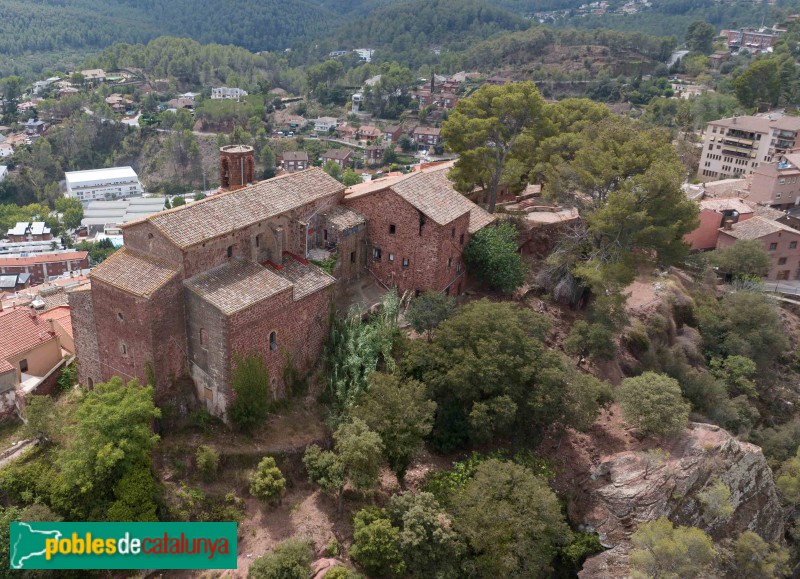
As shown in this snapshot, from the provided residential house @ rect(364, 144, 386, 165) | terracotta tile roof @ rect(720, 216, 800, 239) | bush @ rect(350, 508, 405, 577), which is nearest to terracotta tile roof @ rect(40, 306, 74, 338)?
bush @ rect(350, 508, 405, 577)

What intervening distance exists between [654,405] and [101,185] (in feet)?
365

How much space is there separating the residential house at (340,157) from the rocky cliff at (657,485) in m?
101

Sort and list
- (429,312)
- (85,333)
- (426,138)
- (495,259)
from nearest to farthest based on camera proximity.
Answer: (85,333) → (429,312) → (495,259) → (426,138)

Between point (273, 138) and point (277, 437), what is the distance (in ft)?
400

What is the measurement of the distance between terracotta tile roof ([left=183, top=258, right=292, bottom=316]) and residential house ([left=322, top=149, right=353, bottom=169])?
99.2 meters

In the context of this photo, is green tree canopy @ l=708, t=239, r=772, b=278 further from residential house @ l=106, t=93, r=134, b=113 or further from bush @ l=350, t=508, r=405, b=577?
residential house @ l=106, t=93, r=134, b=113

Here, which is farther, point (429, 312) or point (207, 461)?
point (429, 312)

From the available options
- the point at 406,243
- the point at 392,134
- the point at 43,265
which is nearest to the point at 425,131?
the point at 392,134

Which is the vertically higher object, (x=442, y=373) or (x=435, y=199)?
(x=435, y=199)

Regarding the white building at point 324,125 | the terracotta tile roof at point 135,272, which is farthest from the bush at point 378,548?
the white building at point 324,125

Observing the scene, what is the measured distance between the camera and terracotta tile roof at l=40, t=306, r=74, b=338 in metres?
35.5

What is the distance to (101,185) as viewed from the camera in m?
119

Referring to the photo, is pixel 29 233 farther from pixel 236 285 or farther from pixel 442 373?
pixel 442 373

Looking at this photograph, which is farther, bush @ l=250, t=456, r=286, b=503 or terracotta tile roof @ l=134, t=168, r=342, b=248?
terracotta tile roof @ l=134, t=168, r=342, b=248
